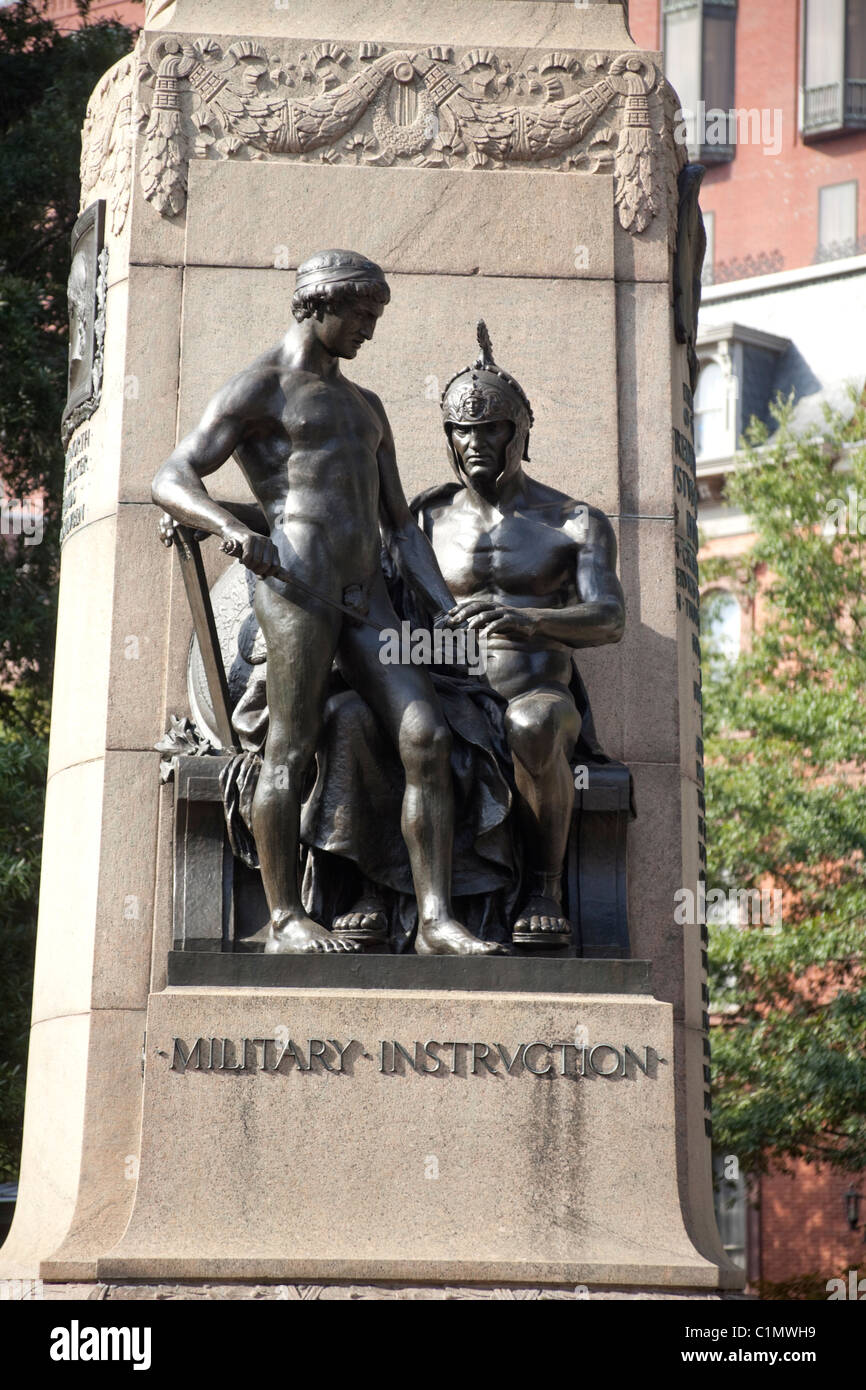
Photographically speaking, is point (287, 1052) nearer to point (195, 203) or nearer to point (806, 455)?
point (195, 203)

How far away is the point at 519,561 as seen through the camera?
10047 mm

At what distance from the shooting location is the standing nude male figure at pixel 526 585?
9312 mm

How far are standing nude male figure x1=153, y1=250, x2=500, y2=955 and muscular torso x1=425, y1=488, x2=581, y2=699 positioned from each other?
0.41m

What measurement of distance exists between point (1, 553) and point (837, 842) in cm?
1013

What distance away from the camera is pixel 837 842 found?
24797mm

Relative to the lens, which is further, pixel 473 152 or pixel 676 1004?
pixel 473 152

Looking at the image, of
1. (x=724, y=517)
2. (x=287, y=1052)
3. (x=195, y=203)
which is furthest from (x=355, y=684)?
(x=724, y=517)

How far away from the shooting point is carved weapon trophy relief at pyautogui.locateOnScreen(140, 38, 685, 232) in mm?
11172

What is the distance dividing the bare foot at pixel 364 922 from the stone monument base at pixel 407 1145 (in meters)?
0.42

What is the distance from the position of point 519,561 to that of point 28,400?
1197 cm
